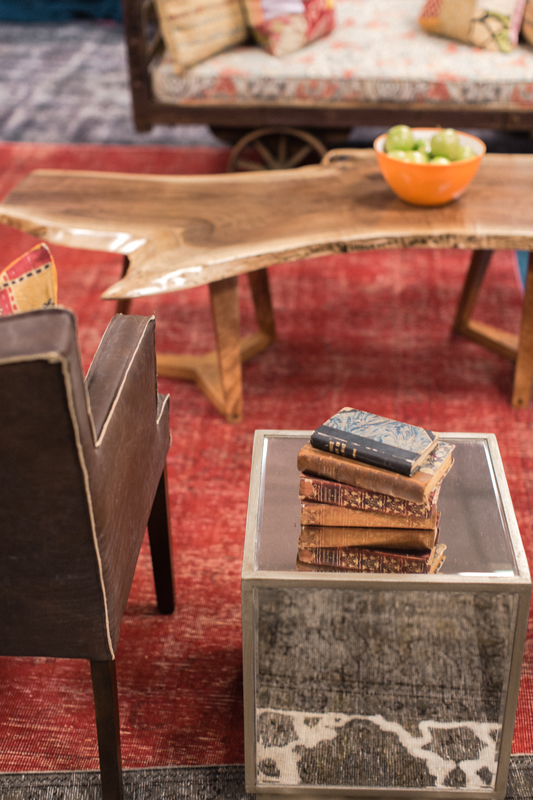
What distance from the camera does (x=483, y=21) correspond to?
3.48 metres

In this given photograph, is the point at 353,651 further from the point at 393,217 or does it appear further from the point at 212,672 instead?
the point at 393,217

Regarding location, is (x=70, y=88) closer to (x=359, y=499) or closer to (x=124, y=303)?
(x=124, y=303)

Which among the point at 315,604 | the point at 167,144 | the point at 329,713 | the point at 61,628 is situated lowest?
the point at 167,144

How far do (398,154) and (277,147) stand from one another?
1714 millimetres

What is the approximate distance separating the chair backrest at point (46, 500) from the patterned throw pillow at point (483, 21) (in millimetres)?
3194

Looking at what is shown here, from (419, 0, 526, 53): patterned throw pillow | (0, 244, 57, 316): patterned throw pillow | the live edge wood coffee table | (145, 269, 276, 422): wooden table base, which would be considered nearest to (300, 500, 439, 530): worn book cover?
(0, 244, 57, 316): patterned throw pillow

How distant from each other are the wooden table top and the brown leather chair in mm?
633

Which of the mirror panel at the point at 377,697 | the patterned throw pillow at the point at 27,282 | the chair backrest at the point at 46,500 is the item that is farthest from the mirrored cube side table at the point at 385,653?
the patterned throw pillow at the point at 27,282

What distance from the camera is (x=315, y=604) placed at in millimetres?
1266

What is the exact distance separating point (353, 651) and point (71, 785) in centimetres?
53

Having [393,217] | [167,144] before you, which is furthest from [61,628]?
[167,144]

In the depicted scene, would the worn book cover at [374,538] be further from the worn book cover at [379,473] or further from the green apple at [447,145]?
the green apple at [447,145]

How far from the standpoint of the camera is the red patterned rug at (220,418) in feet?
4.78

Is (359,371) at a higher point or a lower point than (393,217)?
lower
